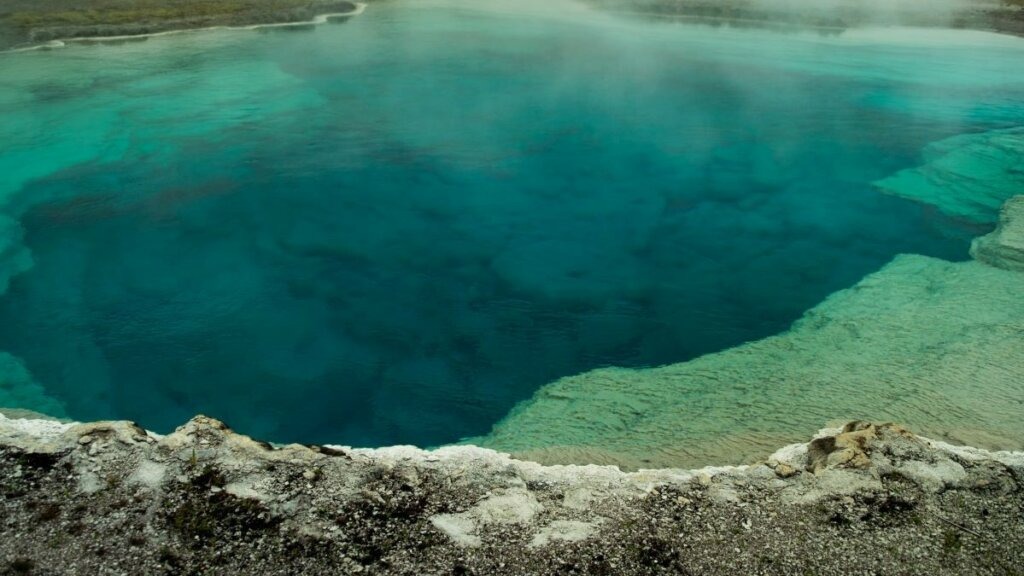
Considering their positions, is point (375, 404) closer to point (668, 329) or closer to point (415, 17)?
point (668, 329)

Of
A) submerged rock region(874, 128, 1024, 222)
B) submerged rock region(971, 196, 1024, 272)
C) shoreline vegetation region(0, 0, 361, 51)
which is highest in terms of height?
shoreline vegetation region(0, 0, 361, 51)

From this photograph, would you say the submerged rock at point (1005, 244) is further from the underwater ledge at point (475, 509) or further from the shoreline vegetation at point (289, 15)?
the shoreline vegetation at point (289, 15)

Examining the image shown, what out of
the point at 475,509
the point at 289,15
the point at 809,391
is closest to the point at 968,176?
the point at 809,391

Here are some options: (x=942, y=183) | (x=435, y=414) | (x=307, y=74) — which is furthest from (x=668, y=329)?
(x=307, y=74)

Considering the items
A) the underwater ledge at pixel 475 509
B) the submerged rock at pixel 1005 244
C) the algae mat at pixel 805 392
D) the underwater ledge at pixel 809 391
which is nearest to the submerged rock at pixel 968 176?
the submerged rock at pixel 1005 244

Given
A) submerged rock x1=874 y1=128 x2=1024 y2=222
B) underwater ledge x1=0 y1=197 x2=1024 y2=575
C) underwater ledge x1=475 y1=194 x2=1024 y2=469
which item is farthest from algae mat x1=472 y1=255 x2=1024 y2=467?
submerged rock x1=874 y1=128 x2=1024 y2=222

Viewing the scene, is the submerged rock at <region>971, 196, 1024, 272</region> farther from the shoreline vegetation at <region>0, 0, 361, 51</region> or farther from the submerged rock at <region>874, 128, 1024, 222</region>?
the shoreline vegetation at <region>0, 0, 361, 51</region>
